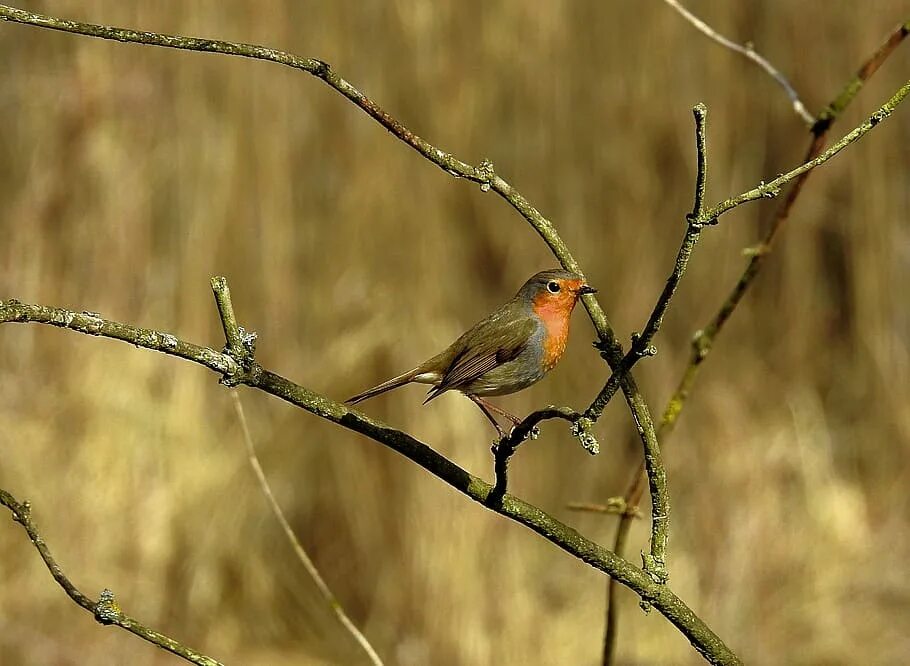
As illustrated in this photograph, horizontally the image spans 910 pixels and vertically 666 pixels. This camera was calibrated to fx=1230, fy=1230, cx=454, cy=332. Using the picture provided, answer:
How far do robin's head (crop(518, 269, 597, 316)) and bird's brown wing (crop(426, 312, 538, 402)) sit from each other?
0.03 m

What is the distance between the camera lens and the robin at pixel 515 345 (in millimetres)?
1494

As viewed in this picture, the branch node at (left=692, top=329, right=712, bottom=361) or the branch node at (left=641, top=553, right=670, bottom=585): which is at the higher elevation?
the branch node at (left=692, top=329, right=712, bottom=361)

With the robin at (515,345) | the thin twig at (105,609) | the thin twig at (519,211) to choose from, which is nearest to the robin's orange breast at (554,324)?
the robin at (515,345)

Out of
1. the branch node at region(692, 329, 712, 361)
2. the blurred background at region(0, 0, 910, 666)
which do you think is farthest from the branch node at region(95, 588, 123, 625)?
the blurred background at region(0, 0, 910, 666)

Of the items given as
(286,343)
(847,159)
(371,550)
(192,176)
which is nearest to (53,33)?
(192,176)

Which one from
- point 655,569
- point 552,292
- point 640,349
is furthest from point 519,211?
point 552,292

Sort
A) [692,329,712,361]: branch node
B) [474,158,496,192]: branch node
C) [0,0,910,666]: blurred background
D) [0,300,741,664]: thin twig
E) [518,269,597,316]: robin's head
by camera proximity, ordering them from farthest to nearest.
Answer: [0,0,910,666]: blurred background
[692,329,712,361]: branch node
[518,269,597,316]: robin's head
[474,158,496,192]: branch node
[0,300,741,664]: thin twig

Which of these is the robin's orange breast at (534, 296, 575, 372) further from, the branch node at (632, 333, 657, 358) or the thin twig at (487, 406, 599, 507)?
the branch node at (632, 333, 657, 358)

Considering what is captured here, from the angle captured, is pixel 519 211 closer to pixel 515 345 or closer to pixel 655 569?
pixel 655 569

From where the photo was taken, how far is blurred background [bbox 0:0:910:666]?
179 inches

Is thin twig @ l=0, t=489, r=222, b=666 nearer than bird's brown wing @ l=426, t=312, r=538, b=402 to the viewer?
Yes

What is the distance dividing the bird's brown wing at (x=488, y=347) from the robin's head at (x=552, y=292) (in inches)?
1.4

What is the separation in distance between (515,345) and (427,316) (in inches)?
125

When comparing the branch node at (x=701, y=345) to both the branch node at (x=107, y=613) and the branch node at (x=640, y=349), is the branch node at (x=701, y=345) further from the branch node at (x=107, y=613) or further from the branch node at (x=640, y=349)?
the branch node at (x=107, y=613)
